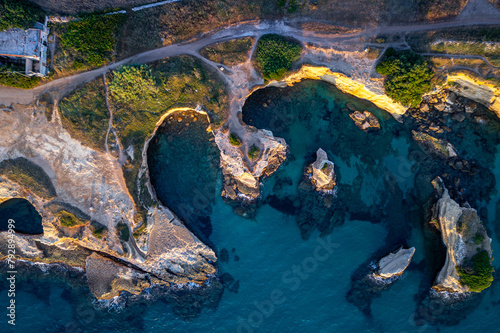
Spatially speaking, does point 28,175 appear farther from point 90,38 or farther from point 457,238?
point 457,238

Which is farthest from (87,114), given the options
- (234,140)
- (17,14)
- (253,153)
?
(253,153)

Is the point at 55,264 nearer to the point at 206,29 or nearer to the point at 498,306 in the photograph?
the point at 206,29

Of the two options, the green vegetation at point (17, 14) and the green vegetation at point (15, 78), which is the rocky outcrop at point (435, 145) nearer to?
the green vegetation at point (15, 78)

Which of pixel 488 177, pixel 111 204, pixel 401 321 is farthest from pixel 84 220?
pixel 488 177

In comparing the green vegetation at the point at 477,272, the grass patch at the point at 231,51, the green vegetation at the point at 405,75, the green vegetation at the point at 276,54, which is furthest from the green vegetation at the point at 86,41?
the green vegetation at the point at 477,272

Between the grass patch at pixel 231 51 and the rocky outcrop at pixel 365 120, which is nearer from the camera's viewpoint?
the grass patch at pixel 231 51

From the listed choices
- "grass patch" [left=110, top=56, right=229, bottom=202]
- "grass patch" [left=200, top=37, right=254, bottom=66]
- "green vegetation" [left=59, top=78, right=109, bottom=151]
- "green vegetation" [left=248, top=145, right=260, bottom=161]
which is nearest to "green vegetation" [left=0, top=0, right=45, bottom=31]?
"green vegetation" [left=59, top=78, right=109, bottom=151]

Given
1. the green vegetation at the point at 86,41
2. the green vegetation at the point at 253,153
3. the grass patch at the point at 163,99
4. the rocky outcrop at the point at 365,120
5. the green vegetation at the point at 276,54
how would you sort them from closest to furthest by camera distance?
the green vegetation at the point at 86,41 < the green vegetation at the point at 276,54 < the green vegetation at the point at 253,153 < the grass patch at the point at 163,99 < the rocky outcrop at the point at 365,120
